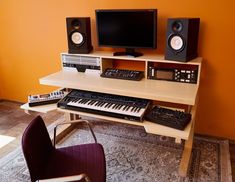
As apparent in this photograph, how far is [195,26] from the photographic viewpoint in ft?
6.44

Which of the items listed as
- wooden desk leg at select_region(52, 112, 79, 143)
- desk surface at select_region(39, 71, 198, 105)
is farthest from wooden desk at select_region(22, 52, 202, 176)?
wooden desk leg at select_region(52, 112, 79, 143)

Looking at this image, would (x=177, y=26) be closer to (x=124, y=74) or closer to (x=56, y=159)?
(x=124, y=74)

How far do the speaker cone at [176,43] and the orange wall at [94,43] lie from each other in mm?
304

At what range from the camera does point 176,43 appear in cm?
193

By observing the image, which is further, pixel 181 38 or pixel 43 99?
pixel 43 99

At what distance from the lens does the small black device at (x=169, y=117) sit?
1640mm

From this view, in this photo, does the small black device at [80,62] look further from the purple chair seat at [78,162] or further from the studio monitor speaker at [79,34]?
the purple chair seat at [78,162]

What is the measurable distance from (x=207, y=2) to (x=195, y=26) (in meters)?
0.25

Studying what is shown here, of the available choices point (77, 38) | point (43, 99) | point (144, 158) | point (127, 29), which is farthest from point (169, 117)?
point (77, 38)

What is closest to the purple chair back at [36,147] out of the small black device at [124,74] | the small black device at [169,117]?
the small black device at [169,117]

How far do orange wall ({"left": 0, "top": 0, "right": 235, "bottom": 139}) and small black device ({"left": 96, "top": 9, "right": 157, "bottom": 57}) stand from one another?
0.69 ft

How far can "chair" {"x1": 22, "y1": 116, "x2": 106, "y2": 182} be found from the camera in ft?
4.22

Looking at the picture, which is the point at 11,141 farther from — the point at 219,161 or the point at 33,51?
the point at 219,161

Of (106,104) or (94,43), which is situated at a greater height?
(94,43)
